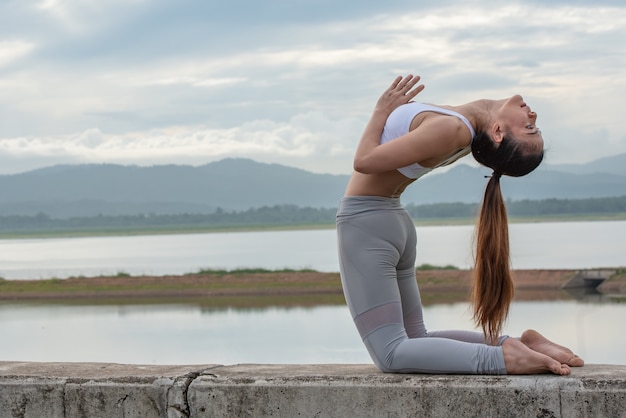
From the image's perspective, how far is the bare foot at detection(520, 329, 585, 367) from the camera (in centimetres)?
326

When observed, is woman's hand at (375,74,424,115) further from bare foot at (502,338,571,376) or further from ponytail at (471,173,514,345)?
bare foot at (502,338,571,376)

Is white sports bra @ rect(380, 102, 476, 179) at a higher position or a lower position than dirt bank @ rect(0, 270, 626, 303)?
higher

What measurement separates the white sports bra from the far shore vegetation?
145196 mm

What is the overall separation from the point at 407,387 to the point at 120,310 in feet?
121

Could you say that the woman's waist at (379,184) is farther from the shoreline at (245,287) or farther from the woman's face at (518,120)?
the shoreline at (245,287)

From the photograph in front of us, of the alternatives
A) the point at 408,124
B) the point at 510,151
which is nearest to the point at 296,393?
the point at 408,124

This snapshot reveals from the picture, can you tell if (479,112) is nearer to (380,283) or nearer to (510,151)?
(510,151)

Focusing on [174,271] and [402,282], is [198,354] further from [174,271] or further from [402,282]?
[174,271]

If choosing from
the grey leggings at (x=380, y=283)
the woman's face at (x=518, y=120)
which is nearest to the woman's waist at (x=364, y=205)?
the grey leggings at (x=380, y=283)

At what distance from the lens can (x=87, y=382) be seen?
342 centimetres

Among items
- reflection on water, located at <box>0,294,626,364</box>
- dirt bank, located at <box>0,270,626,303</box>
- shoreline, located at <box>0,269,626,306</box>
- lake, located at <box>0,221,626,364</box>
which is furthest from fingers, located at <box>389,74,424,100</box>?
dirt bank, located at <box>0,270,626,303</box>

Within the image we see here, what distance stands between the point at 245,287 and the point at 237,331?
1704 centimetres

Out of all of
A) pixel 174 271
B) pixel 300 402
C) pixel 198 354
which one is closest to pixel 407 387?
pixel 300 402

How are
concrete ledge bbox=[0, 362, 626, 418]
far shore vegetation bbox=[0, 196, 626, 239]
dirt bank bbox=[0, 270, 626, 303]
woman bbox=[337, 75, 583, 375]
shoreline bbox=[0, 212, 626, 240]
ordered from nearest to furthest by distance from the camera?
concrete ledge bbox=[0, 362, 626, 418]
woman bbox=[337, 75, 583, 375]
dirt bank bbox=[0, 270, 626, 303]
shoreline bbox=[0, 212, 626, 240]
far shore vegetation bbox=[0, 196, 626, 239]
